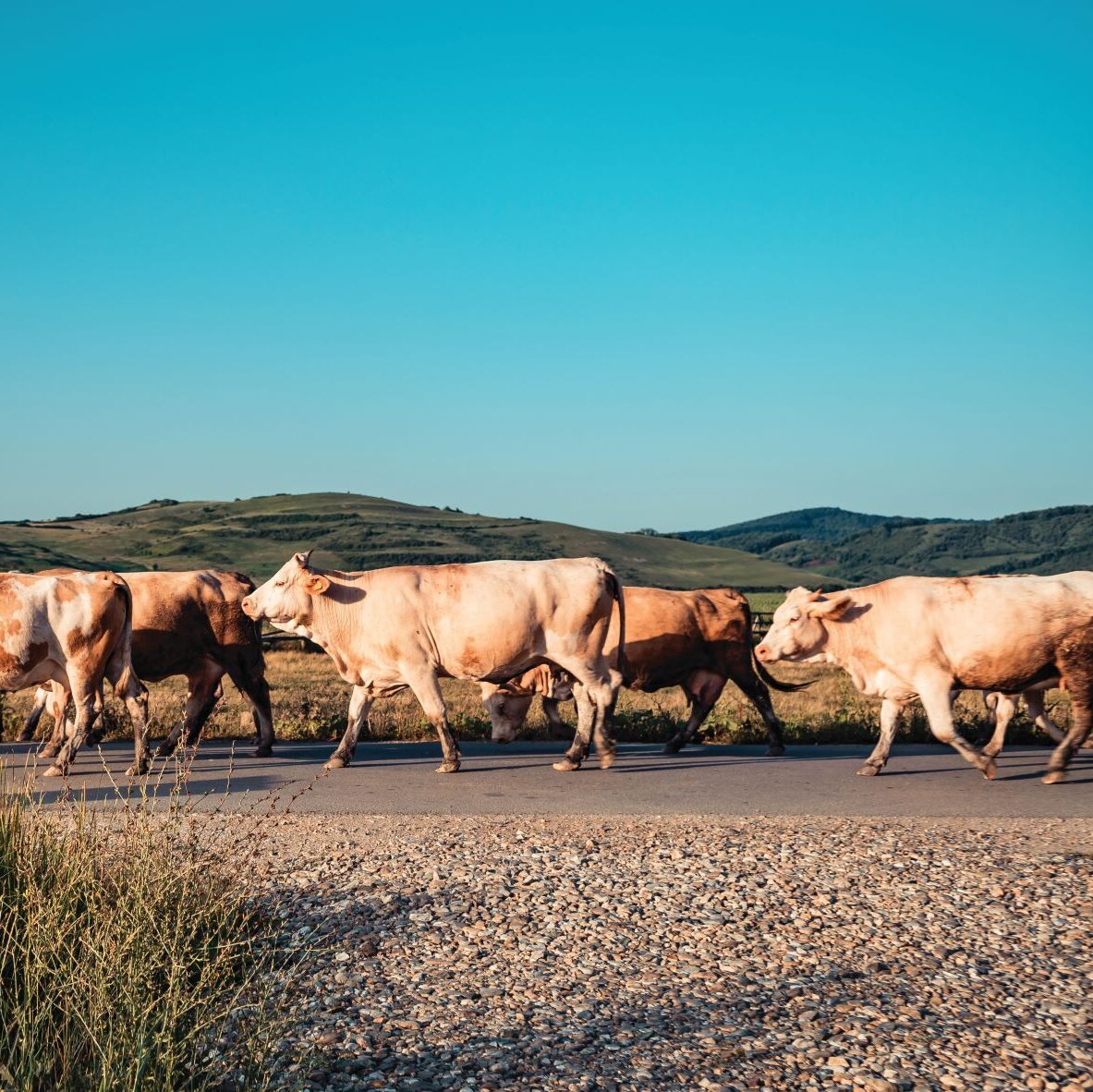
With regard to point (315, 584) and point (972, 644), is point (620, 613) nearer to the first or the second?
point (315, 584)

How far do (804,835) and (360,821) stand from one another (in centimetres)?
344

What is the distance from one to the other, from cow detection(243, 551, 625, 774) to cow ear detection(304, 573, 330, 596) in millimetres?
13

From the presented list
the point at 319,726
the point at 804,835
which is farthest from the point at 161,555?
the point at 804,835

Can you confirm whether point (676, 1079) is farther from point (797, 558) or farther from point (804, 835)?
point (797, 558)

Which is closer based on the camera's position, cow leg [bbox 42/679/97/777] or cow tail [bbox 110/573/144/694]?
cow leg [bbox 42/679/97/777]

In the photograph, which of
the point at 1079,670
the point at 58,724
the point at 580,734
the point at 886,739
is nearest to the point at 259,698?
Answer: the point at 58,724

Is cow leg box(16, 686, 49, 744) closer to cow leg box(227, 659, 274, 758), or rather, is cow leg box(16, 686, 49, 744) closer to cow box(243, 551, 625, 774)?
cow leg box(227, 659, 274, 758)

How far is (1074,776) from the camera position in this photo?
13.1 meters

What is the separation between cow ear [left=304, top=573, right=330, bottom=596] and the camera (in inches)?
563

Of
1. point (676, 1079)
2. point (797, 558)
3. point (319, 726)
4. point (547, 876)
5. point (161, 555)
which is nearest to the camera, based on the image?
point (676, 1079)

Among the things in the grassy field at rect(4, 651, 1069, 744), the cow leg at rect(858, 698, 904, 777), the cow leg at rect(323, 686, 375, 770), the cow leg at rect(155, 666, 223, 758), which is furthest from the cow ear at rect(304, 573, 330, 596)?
the cow leg at rect(858, 698, 904, 777)

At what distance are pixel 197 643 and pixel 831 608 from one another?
752 cm

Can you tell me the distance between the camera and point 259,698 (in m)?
15.4

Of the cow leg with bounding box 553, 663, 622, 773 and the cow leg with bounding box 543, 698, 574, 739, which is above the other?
the cow leg with bounding box 553, 663, 622, 773
